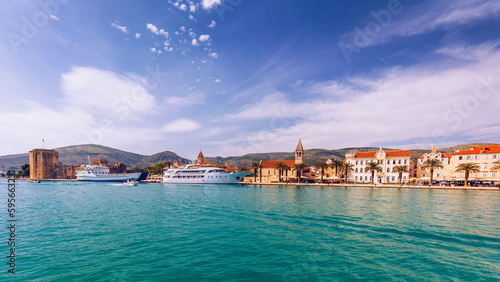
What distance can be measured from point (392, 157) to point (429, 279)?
8825cm

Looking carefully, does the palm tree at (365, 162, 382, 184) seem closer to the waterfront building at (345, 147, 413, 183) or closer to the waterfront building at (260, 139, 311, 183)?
the waterfront building at (345, 147, 413, 183)

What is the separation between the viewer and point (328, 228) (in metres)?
18.6

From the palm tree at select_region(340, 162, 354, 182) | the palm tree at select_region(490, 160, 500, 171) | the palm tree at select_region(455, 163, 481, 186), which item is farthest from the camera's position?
the palm tree at select_region(340, 162, 354, 182)

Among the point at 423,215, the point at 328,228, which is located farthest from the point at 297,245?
the point at 423,215

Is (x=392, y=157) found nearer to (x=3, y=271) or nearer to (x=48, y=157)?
(x=3, y=271)

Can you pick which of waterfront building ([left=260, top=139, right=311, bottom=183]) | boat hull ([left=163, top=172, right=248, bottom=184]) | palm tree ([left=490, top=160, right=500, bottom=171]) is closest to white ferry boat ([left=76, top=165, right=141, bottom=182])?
boat hull ([left=163, top=172, right=248, bottom=184])

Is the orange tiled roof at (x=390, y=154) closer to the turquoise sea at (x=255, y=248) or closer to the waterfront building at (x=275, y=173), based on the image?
the waterfront building at (x=275, y=173)

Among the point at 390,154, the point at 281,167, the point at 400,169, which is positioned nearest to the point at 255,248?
the point at 400,169

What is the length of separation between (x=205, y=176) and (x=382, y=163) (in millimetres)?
74933

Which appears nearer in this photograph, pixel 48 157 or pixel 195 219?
pixel 195 219

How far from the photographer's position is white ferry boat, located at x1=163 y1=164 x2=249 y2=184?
309 feet

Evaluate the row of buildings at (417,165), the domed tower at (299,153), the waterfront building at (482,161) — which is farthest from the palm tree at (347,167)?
the domed tower at (299,153)

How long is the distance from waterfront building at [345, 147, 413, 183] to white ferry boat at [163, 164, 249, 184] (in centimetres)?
4881

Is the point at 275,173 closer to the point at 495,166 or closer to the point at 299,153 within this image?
the point at 299,153
